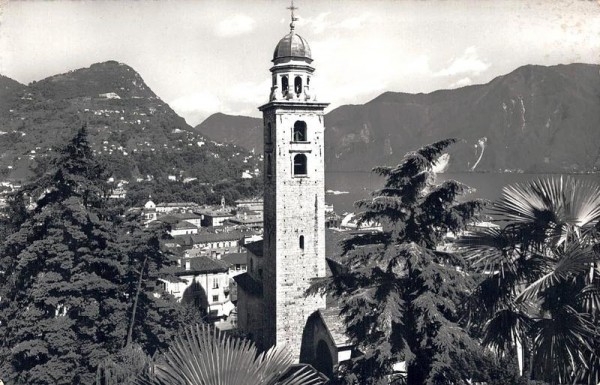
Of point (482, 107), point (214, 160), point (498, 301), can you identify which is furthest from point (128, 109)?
point (498, 301)

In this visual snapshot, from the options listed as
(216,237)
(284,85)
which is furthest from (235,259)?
(284,85)

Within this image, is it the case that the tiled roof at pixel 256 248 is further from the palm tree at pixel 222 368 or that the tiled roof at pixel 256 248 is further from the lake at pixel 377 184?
the palm tree at pixel 222 368

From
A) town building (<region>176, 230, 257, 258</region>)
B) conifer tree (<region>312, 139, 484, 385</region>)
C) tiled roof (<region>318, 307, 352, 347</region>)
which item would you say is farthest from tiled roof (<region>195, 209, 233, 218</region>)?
conifer tree (<region>312, 139, 484, 385</region>)

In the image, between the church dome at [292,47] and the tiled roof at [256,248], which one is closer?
the church dome at [292,47]

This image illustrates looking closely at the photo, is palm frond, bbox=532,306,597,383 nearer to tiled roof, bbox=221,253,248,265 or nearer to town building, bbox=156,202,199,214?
tiled roof, bbox=221,253,248,265

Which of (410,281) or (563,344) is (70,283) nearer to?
(410,281)

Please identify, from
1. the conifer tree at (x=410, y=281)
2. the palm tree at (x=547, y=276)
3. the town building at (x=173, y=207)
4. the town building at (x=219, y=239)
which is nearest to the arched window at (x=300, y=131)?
the conifer tree at (x=410, y=281)
